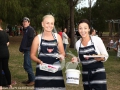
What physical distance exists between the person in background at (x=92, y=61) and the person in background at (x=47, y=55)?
372mm

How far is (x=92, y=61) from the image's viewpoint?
361cm

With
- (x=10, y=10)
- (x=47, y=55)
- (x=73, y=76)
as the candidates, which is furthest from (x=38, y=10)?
(x=73, y=76)

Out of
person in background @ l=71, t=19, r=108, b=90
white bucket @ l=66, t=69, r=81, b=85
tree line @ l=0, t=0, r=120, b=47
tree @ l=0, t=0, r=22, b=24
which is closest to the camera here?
person in background @ l=71, t=19, r=108, b=90

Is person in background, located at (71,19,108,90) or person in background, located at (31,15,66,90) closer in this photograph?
person in background, located at (71,19,108,90)

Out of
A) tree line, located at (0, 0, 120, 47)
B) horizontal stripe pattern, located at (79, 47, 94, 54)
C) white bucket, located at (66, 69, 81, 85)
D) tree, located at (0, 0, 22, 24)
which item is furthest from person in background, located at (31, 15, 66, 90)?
tree, located at (0, 0, 22, 24)

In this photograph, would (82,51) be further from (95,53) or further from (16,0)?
(16,0)

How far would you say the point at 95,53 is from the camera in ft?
11.8

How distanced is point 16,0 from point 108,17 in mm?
20412

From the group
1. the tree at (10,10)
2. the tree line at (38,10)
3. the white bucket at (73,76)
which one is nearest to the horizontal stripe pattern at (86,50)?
the white bucket at (73,76)

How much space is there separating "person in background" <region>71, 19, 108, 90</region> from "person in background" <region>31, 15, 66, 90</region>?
37cm

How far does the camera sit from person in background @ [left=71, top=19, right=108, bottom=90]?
3577mm

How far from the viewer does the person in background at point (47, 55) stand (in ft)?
12.2

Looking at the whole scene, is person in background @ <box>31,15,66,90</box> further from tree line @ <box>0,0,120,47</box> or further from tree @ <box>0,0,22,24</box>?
tree @ <box>0,0,22,24</box>

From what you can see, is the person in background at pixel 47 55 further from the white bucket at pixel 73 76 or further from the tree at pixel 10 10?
the tree at pixel 10 10
